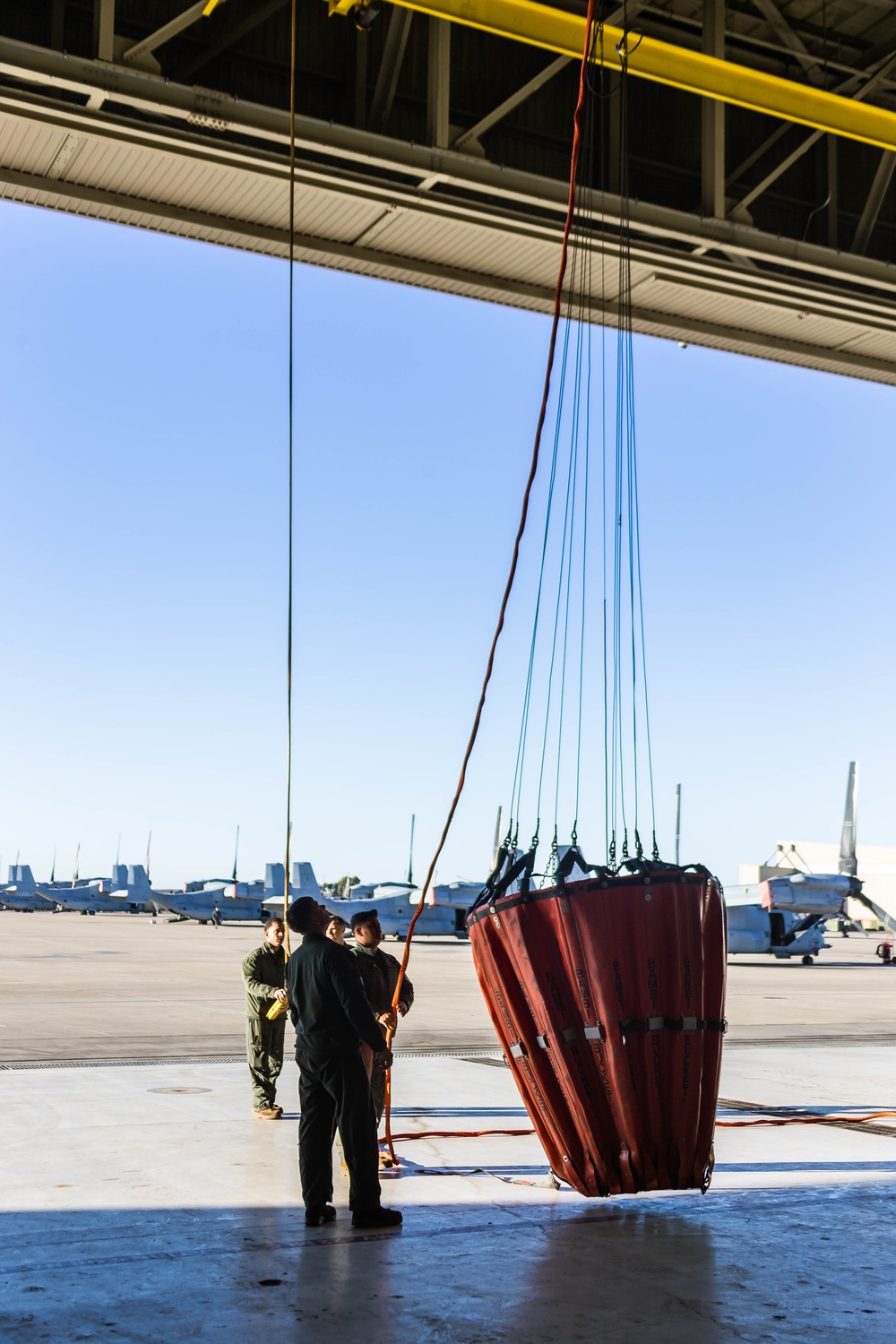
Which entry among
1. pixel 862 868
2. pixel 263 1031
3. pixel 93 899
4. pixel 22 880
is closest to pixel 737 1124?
pixel 263 1031

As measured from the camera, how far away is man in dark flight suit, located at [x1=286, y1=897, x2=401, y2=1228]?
21.5 feet

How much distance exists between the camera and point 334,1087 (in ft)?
21.7

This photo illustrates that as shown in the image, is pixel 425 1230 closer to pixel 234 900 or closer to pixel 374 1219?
pixel 374 1219

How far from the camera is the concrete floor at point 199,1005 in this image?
51.4ft

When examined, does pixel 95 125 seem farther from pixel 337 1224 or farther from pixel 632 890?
pixel 337 1224

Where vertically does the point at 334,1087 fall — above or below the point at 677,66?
below

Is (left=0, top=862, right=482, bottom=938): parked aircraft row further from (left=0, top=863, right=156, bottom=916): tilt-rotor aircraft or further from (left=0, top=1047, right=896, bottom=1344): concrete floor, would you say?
(left=0, top=1047, right=896, bottom=1344): concrete floor

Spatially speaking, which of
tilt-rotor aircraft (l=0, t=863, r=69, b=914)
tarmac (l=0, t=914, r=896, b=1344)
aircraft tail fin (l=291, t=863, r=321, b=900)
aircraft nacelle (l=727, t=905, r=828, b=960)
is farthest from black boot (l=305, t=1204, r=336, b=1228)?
tilt-rotor aircraft (l=0, t=863, r=69, b=914)

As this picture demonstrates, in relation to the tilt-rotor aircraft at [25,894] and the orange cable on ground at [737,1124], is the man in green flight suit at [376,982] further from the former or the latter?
the tilt-rotor aircraft at [25,894]

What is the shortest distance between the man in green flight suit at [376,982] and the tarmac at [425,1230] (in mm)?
576

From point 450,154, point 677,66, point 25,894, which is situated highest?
point 677,66

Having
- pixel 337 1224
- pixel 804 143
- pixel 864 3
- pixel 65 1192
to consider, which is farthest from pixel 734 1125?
pixel 864 3

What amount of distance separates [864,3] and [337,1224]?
1135 centimetres

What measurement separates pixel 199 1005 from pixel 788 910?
85.0 ft
